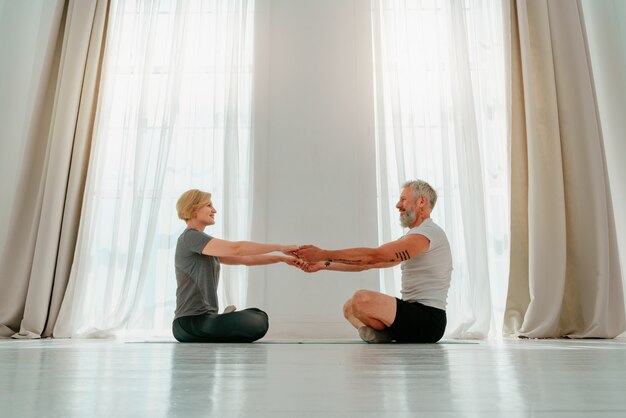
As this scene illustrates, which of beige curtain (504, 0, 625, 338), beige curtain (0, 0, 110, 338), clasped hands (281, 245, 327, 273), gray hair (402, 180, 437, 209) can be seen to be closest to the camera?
gray hair (402, 180, 437, 209)

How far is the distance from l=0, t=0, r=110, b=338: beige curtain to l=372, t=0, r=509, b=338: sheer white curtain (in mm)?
2054

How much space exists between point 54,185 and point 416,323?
267 centimetres

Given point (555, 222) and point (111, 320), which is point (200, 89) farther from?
point (555, 222)

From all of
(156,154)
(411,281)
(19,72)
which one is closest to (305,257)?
(411,281)

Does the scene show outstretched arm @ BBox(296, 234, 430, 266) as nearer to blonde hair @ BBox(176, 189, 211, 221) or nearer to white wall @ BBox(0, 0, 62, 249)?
blonde hair @ BBox(176, 189, 211, 221)

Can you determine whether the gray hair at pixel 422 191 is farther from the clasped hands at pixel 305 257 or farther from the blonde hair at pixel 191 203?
the blonde hair at pixel 191 203

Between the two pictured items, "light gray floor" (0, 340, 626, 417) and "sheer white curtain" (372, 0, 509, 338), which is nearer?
"light gray floor" (0, 340, 626, 417)

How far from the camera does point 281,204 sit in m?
4.04

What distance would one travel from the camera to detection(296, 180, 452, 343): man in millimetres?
2621

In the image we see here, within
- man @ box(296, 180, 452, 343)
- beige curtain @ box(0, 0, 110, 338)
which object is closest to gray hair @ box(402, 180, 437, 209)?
man @ box(296, 180, 452, 343)

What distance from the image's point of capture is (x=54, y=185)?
13.0 feet

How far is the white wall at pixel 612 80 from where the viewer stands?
4035 millimetres

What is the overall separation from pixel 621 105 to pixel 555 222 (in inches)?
41.9

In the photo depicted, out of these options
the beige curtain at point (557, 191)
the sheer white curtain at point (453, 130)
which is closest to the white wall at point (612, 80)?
the beige curtain at point (557, 191)
